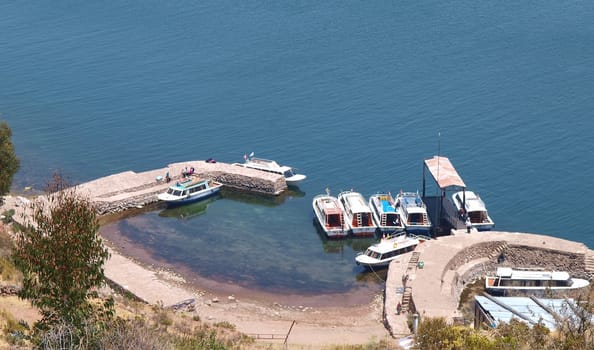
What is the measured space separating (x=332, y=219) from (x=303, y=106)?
25.7 metres

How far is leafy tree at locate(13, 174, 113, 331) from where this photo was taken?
27.3m

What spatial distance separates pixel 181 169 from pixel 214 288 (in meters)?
17.8

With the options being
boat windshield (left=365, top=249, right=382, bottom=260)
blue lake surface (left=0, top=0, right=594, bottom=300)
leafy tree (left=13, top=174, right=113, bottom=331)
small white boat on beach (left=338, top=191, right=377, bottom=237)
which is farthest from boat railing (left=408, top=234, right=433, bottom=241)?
leafy tree (left=13, top=174, right=113, bottom=331)

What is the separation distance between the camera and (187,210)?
66.3 m

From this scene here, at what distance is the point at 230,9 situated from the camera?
374 ft

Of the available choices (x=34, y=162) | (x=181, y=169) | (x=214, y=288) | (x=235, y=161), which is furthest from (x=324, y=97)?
(x=214, y=288)

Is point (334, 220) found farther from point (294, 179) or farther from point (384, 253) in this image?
point (294, 179)

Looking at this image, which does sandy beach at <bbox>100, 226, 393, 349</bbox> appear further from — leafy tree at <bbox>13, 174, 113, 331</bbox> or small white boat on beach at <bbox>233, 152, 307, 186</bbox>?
leafy tree at <bbox>13, 174, 113, 331</bbox>

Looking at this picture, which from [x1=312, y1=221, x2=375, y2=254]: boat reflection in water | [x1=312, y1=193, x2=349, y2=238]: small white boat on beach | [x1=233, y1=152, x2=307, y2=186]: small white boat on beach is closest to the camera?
[x1=312, y1=221, x2=375, y2=254]: boat reflection in water

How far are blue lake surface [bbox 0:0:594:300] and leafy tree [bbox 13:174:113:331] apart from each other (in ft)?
86.9

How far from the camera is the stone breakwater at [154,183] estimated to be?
6506cm

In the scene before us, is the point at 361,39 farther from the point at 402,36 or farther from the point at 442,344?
the point at 442,344

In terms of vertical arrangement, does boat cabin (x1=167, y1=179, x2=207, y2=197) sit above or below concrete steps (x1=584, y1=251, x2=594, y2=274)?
above

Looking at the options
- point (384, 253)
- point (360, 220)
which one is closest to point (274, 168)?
point (360, 220)
